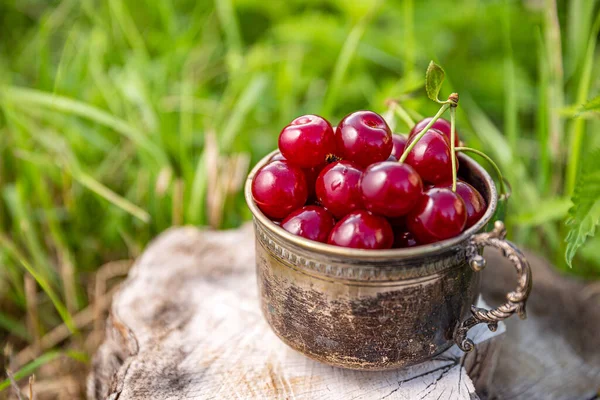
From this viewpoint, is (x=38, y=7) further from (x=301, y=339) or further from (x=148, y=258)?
(x=301, y=339)

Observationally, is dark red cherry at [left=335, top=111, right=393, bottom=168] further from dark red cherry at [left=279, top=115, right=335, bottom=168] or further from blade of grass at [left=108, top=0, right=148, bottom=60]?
blade of grass at [left=108, top=0, right=148, bottom=60]

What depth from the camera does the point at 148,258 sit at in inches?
62.4

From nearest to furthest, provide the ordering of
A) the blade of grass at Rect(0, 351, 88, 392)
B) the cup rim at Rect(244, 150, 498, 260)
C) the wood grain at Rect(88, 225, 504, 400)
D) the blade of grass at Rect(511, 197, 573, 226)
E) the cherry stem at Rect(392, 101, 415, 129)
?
the cup rim at Rect(244, 150, 498, 260) → the wood grain at Rect(88, 225, 504, 400) → the cherry stem at Rect(392, 101, 415, 129) → the blade of grass at Rect(0, 351, 88, 392) → the blade of grass at Rect(511, 197, 573, 226)

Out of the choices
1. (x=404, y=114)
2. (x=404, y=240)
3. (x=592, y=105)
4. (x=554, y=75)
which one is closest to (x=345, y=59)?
(x=554, y=75)

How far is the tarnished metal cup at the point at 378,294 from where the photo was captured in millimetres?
951

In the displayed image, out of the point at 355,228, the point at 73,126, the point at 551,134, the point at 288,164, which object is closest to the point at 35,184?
the point at 73,126

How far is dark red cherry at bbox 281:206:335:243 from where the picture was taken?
1013mm

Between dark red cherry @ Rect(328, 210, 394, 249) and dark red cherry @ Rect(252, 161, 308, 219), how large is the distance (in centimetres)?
12

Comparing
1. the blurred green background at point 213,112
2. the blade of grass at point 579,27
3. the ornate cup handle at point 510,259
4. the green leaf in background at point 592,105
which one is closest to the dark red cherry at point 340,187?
the ornate cup handle at point 510,259

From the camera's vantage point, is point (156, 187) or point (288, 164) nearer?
point (288, 164)

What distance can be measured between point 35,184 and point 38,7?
1.63 m

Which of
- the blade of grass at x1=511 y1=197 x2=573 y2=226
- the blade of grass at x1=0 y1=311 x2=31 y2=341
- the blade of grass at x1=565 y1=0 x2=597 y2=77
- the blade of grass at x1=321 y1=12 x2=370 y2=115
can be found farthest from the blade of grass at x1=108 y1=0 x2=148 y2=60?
the blade of grass at x1=565 y1=0 x2=597 y2=77

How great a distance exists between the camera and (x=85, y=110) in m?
1.87

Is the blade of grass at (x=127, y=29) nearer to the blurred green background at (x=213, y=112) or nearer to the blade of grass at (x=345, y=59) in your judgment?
the blurred green background at (x=213, y=112)
